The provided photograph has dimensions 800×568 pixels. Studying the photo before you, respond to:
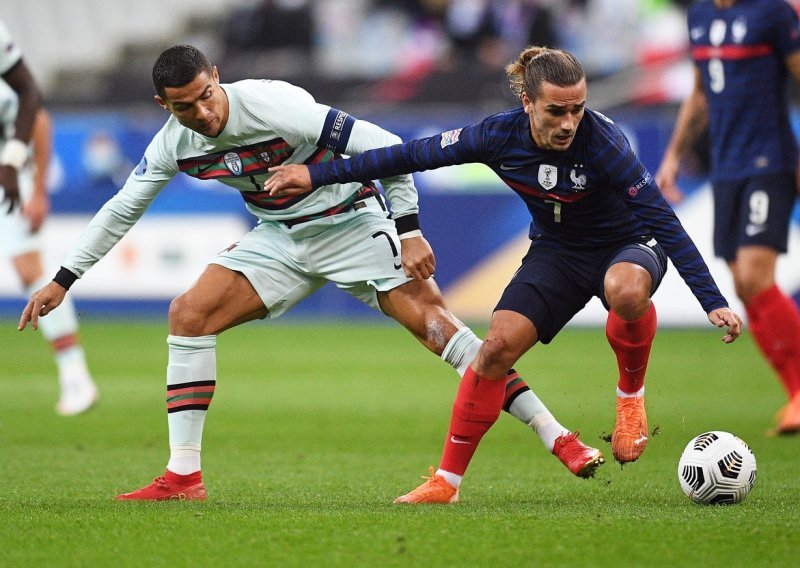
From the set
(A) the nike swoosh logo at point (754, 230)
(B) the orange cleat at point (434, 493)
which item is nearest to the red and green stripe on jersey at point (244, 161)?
(B) the orange cleat at point (434, 493)

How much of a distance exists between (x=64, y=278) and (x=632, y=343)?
243cm

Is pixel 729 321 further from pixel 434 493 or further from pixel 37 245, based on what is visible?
pixel 37 245

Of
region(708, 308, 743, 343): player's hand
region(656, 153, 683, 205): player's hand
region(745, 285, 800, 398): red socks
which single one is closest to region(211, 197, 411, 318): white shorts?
region(708, 308, 743, 343): player's hand

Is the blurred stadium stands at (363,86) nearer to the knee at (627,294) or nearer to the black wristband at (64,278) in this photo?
the knee at (627,294)

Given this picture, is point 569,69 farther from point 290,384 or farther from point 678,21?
point 678,21

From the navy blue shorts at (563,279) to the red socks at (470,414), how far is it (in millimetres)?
317

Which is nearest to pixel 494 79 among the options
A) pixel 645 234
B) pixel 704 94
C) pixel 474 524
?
pixel 704 94

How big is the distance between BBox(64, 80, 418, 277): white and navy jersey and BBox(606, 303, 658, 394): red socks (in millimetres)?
1000

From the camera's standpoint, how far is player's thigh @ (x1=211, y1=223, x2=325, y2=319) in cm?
571

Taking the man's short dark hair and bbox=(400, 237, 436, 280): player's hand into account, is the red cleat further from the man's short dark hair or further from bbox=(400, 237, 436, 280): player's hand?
the man's short dark hair

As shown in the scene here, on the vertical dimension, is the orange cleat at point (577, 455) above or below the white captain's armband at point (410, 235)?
below

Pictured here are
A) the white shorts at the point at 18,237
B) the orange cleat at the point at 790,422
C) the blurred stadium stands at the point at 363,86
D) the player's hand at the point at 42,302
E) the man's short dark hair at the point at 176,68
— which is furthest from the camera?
the blurred stadium stands at the point at 363,86

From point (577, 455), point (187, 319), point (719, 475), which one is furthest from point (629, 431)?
point (187, 319)

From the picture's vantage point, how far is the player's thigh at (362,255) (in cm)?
570
